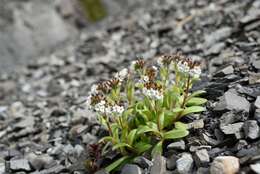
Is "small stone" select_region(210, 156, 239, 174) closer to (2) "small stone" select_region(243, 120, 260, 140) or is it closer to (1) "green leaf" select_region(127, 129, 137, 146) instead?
(2) "small stone" select_region(243, 120, 260, 140)

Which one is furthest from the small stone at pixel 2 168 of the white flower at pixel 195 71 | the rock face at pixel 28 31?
the rock face at pixel 28 31

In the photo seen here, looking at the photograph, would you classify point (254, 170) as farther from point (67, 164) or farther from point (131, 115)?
point (67, 164)

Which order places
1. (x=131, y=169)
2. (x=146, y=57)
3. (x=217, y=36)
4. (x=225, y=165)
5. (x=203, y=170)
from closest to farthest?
(x=225, y=165) < (x=203, y=170) < (x=131, y=169) < (x=217, y=36) < (x=146, y=57)

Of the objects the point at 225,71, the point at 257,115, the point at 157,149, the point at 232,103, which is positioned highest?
the point at 225,71

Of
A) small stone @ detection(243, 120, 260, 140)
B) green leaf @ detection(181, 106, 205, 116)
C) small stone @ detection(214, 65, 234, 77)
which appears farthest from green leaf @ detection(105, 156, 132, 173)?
small stone @ detection(214, 65, 234, 77)

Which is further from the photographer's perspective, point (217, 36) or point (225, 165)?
point (217, 36)

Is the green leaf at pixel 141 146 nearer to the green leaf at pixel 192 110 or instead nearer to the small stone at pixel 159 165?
the small stone at pixel 159 165

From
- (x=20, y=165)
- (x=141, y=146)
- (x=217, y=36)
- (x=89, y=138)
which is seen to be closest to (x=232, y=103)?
(x=141, y=146)

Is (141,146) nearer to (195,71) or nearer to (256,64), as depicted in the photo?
(195,71)
